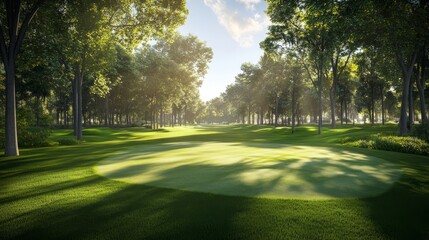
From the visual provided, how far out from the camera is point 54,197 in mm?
7227

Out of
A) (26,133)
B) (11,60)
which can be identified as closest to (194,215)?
(11,60)

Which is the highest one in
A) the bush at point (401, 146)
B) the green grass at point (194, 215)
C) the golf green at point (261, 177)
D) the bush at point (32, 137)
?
the bush at point (32, 137)

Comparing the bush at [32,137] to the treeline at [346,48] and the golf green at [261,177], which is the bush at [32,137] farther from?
the treeline at [346,48]

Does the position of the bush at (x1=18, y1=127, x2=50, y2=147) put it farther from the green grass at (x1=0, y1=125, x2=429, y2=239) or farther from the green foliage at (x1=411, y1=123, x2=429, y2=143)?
the green foliage at (x1=411, y1=123, x2=429, y2=143)

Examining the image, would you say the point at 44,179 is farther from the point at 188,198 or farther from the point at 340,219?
the point at 340,219

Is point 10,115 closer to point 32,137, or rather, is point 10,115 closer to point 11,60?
point 11,60

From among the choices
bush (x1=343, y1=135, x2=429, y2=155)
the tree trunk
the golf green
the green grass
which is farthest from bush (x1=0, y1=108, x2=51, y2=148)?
bush (x1=343, y1=135, x2=429, y2=155)

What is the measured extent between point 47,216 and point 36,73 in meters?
46.6

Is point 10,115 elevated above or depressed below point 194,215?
above

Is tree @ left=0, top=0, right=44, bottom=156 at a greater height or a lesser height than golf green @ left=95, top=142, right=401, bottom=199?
greater

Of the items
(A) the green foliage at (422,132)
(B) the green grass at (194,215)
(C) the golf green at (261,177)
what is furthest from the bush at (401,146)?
(B) the green grass at (194,215)

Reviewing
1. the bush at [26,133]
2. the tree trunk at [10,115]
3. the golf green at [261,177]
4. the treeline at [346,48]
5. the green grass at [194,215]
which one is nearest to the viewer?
the green grass at [194,215]

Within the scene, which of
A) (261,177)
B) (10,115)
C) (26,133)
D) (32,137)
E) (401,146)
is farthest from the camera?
(32,137)

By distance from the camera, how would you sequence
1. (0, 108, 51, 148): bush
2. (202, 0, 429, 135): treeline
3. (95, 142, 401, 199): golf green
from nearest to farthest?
(95, 142, 401, 199): golf green, (202, 0, 429, 135): treeline, (0, 108, 51, 148): bush
